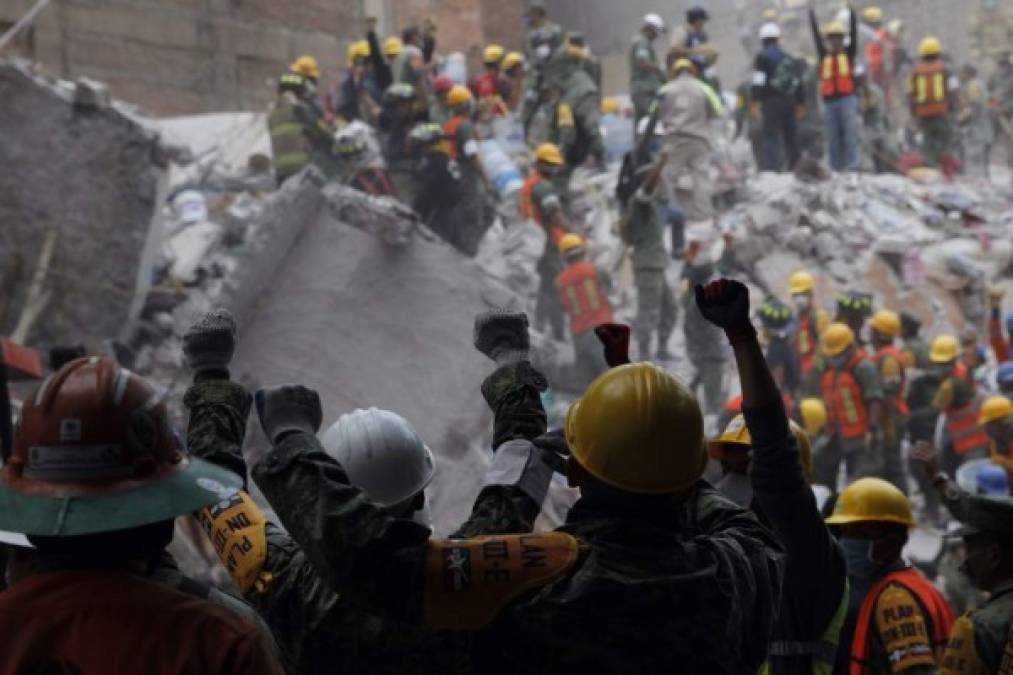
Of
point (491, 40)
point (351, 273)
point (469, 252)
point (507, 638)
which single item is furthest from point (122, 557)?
point (491, 40)

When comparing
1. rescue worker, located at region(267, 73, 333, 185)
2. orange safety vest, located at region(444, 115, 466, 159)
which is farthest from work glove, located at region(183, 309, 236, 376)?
rescue worker, located at region(267, 73, 333, 185)

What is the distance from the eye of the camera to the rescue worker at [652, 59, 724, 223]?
1574cm

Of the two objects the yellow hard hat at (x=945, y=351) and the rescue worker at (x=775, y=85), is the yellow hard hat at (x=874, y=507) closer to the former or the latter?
the yellow hard hat at (x=945, y=351)

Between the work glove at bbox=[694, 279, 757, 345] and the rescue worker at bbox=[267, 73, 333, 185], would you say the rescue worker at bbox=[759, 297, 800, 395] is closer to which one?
the rescue worker at bbox=[267, 73, 333, 185]

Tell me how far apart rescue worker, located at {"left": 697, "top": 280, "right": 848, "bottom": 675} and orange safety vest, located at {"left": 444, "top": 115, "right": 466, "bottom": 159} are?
10.3 meters

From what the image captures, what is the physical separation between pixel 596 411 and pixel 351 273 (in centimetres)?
802

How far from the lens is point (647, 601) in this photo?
2.47m

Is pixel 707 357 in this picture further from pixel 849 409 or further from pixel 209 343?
pixel 209 343

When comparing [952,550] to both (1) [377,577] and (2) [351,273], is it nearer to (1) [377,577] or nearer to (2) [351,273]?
(2) [351,273]

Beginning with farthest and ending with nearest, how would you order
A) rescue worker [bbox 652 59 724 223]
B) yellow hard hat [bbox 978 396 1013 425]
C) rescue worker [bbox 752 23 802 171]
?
rescue worker [bbox 752 23 802 171] → rescue worker [bbox 652 59 724 223] → yellow hard hat [bbox 978 396 1013 425]

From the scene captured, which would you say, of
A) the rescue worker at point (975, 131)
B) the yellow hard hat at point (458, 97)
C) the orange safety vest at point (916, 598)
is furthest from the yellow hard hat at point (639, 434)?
the rescue worker at point (975, 131)

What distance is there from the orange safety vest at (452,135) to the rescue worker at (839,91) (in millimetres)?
4167

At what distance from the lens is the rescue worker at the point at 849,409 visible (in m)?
11.5

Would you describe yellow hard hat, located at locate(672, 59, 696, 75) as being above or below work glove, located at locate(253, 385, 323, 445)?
above
